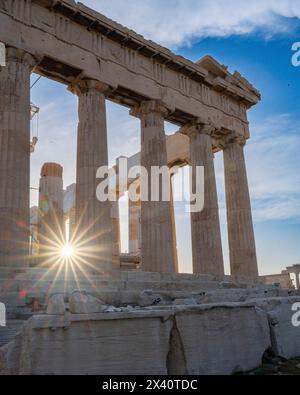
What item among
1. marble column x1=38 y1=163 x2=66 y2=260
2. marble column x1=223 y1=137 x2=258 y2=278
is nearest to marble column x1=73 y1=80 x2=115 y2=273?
marble column x1=223 y1=137 x2=258 y2=278

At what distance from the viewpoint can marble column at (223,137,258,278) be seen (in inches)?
837

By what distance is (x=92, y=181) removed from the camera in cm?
1584

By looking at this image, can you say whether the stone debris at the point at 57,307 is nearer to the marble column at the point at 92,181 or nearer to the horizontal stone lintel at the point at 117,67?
the marble column at the point at 92,181

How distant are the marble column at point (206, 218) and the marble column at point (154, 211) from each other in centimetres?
248

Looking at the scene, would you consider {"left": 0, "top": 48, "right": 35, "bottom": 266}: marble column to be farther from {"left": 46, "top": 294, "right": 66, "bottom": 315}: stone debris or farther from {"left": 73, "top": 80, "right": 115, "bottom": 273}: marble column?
{"left": 46, "top": 294, "right": 66, "bottom": 315}: stone debris

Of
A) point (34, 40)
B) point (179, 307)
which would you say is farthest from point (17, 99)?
point (179, 307)

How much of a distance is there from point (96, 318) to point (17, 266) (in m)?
8.17

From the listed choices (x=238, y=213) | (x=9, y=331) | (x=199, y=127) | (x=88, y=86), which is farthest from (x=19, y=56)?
(x=238, y=213)

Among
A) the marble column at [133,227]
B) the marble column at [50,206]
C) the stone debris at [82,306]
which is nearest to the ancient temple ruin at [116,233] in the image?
the stone debris at [82,306]

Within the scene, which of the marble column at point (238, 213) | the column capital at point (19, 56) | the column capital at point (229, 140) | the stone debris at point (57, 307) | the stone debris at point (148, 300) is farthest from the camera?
the column capital at point (229, 140)

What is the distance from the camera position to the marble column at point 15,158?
42.6 ft

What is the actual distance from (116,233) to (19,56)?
15.3 m

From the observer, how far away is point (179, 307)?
627 centimetres

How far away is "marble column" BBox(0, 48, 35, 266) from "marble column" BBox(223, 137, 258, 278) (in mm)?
11862
